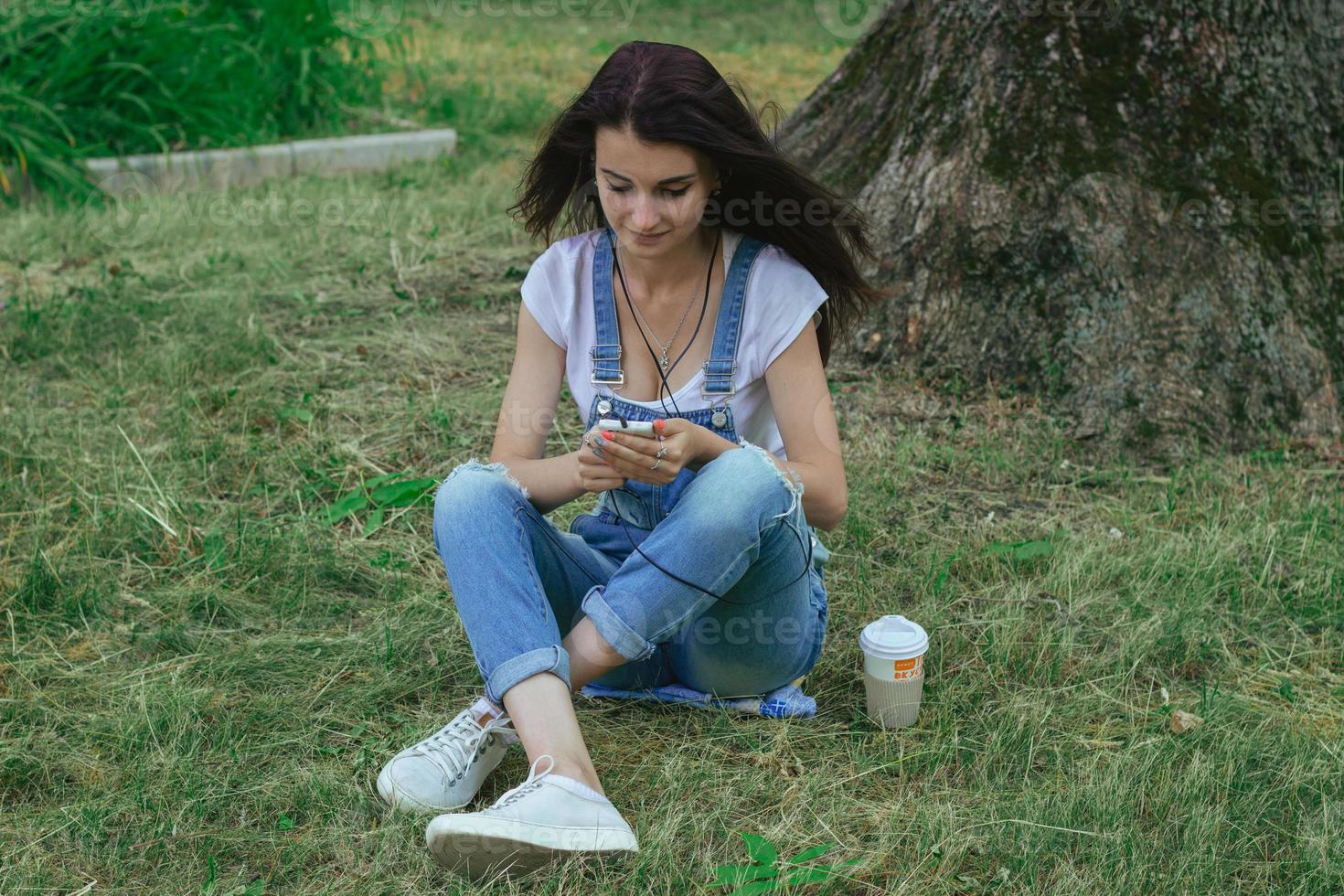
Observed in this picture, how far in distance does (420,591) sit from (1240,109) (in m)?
2.65

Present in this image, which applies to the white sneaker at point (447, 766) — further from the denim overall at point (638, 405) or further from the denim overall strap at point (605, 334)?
the denim overall strap at point (605, 334)

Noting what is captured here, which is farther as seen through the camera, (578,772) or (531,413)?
(531,413)

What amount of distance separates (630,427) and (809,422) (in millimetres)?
398

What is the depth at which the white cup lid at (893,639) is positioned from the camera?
2.46 m

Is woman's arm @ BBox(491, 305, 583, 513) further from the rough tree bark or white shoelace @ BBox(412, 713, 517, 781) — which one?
the rough tree bark

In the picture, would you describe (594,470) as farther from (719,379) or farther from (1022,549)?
(1022,549)

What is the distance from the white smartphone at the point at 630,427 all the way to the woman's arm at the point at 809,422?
25 cm

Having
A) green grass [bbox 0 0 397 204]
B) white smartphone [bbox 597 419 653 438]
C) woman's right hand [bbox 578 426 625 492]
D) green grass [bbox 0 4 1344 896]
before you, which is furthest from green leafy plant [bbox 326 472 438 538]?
green grass [bbox 0 0 397 204]

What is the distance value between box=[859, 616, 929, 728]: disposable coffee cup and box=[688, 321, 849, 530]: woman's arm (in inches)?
9.9

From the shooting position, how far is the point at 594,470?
2256mm

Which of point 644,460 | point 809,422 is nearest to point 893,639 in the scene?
point 809,422

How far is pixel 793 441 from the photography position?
241cm

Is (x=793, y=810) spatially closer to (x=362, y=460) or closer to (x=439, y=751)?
(x=439, y=751)

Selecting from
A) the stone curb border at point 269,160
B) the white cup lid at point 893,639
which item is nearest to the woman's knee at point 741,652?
the white cup lid at point 893,639
